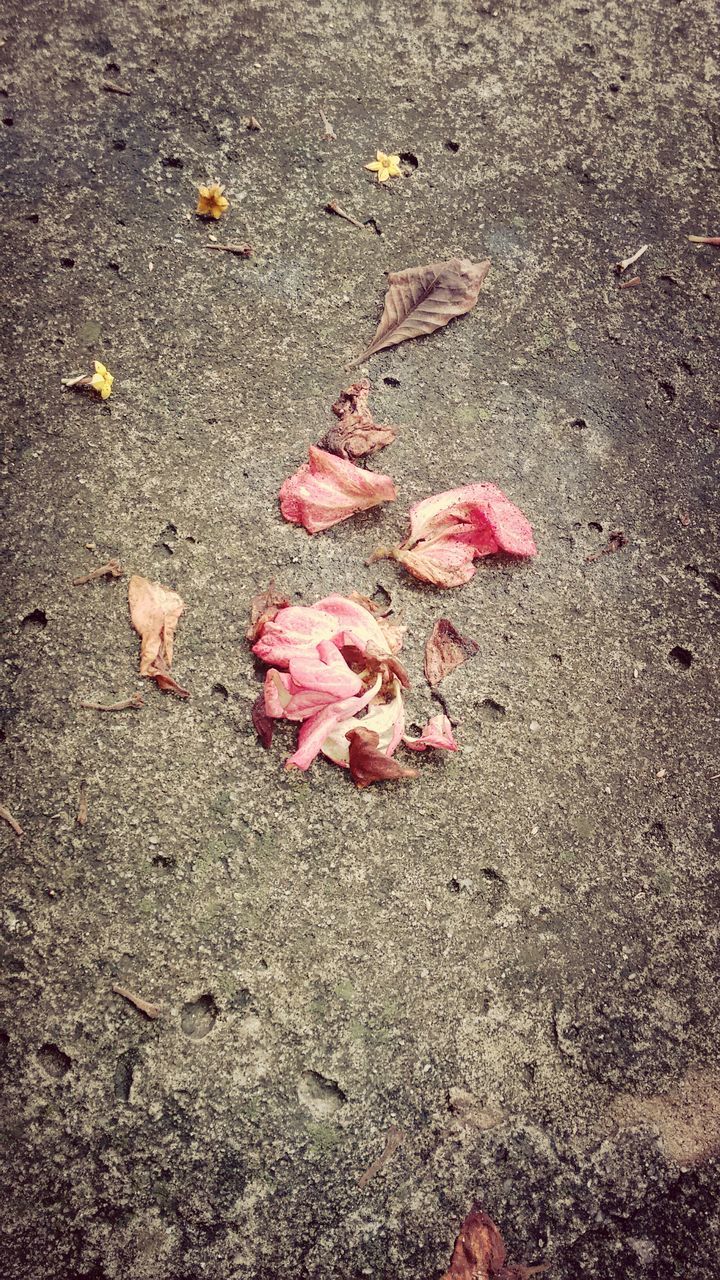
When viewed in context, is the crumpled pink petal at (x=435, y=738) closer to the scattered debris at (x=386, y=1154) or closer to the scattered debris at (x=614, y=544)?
the scattered debris at (x=614, y=544)

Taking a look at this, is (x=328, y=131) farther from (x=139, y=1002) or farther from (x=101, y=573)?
(x=139, y=1002)

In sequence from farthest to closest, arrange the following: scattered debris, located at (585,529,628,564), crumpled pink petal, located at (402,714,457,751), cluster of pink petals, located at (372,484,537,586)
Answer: scattered debris, located at (585,529,628,564) → cluster of pink petals, located at (372,484,537,586) → crumpled pink petal, located at (402,714,457,751)

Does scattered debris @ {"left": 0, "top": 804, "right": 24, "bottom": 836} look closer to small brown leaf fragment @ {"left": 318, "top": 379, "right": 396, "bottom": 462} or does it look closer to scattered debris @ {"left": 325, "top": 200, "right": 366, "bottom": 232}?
small brown leaf fragment @ {"left": 318, "top": 379, "right": 396, "bottom": 462}

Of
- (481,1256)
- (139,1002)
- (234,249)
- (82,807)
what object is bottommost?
(481,1256)

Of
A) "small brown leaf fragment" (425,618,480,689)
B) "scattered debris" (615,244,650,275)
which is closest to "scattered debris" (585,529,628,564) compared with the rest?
"small brown leaf fragment" (425,618,480,689)

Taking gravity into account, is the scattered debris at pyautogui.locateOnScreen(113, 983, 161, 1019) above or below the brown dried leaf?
below

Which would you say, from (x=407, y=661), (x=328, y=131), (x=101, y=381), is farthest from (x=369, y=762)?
(x=328, y=131)

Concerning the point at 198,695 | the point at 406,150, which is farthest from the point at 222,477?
the point at 406,150

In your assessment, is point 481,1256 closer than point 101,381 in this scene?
Yes

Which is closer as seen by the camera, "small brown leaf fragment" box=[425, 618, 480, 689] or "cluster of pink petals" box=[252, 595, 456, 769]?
"cluster of pink petals" box=[252, 595, 456, 769]
